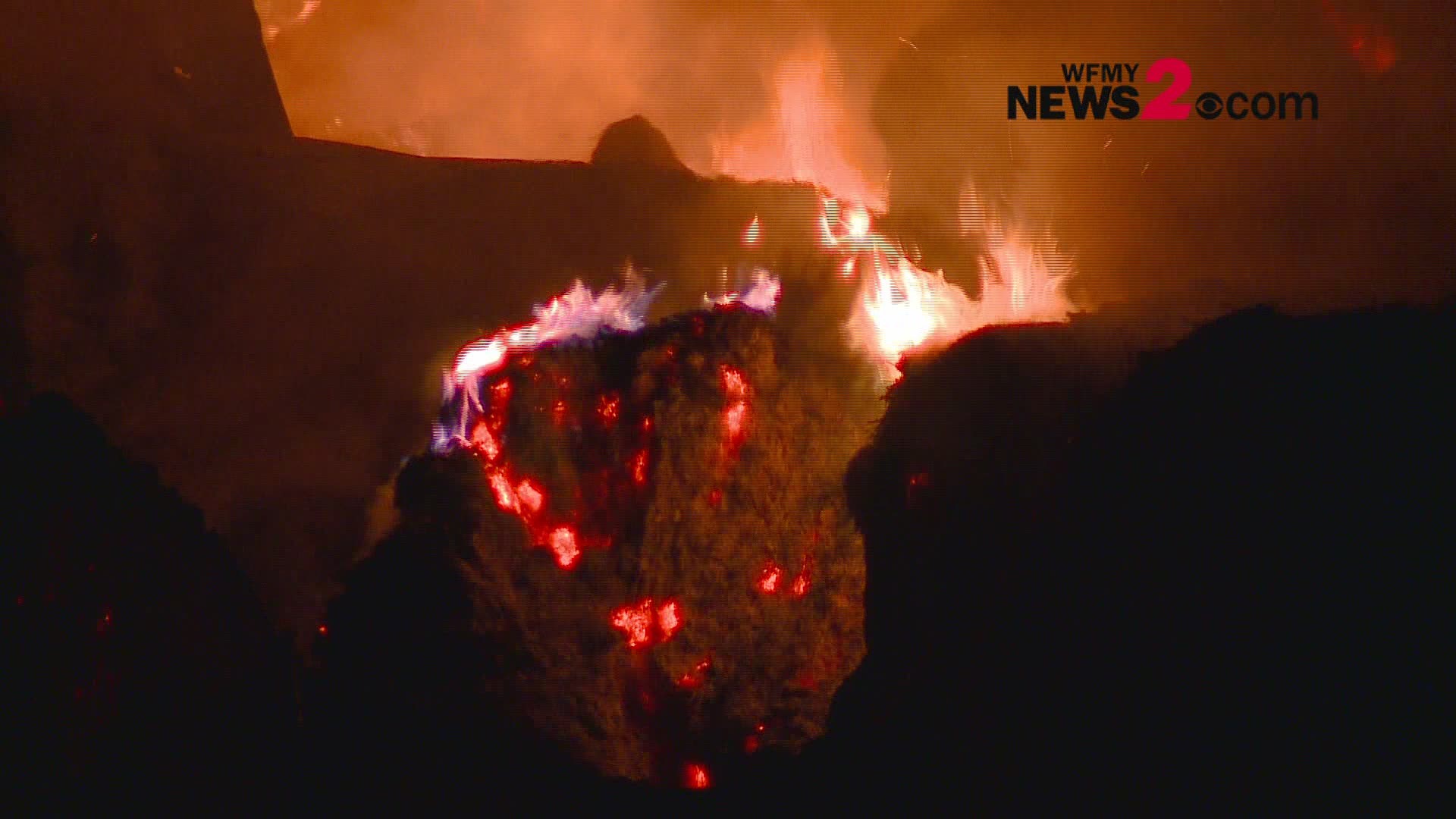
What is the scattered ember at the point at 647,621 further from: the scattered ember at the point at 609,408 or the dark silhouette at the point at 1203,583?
the dark silhouette at the point at 1203,583

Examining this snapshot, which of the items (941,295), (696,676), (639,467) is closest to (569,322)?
(639,467)

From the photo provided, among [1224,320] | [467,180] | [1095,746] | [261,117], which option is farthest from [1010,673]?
[261,117]

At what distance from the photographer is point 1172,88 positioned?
603 cm

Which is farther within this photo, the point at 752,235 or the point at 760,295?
the point at 752,235

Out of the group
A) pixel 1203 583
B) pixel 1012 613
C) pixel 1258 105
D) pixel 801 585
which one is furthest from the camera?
pixel 1258 105

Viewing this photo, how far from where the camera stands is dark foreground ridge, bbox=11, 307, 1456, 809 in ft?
12.2

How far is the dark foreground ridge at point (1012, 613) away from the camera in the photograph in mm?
3711

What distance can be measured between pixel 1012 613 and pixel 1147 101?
421cm

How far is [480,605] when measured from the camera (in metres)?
5.44

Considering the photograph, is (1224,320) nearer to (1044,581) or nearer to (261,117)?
(1044,581)

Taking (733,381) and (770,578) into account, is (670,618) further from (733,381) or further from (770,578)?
(733,381)

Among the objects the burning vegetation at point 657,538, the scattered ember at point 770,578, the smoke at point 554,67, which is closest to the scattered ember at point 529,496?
the burning vegetation at point 657,538

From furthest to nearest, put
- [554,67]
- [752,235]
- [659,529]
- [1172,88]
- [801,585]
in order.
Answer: [752,235] → [554,67] → [1172,88] → [801,585] → [659,529]

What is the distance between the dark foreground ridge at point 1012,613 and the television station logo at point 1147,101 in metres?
1.99
